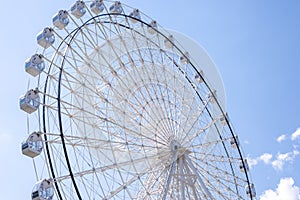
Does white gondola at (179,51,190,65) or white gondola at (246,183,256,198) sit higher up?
white gondola at (179,51,190,65)

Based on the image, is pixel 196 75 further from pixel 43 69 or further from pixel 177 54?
pixel 43 69

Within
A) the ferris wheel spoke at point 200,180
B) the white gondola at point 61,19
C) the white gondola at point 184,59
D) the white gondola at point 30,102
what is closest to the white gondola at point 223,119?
the white gondola at point 184,59

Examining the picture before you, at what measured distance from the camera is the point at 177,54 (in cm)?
2842

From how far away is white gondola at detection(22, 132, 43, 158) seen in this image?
19281mm

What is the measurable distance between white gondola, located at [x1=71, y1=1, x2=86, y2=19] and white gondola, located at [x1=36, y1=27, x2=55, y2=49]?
5.72ft

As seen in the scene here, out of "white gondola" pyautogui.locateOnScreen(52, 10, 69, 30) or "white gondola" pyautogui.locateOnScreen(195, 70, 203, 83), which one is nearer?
"white gondola" pyautogui.locateOnScreen(52, 10, 69, 30)

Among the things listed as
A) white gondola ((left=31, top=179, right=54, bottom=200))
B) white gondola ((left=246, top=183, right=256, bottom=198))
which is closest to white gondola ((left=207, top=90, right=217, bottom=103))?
Result: white gondola ((left=246, top=183, right=256, bottom=198))

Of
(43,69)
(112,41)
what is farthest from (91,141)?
(112,41)

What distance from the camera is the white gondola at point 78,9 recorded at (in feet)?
78.0

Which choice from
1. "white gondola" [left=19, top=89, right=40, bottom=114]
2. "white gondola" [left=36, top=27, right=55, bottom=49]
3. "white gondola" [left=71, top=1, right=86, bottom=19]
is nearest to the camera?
"white gondola" [left=19, top=89, right=40, bottom=114]

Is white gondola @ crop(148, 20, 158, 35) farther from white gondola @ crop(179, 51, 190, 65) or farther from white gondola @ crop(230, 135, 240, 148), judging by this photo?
white gondola @ crop(230, 135, 240, 148)

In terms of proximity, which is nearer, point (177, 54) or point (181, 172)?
point (181, 172)

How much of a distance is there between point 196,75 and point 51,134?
10.9m

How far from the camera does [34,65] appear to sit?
21.3m
